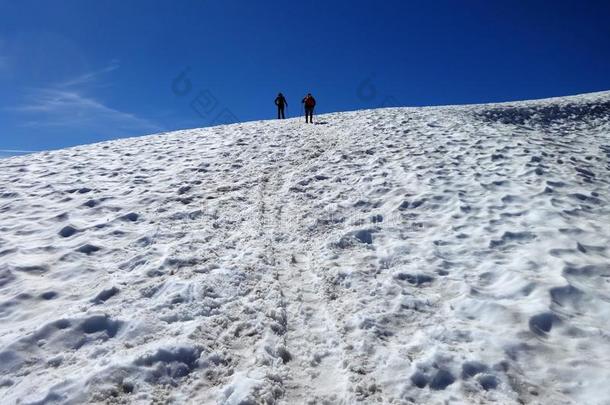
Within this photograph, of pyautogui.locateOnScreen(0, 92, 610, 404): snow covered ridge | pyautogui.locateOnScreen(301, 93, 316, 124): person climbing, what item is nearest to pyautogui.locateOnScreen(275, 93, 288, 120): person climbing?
pyautogui.locateOnScreen(301, 93, 316, 124): person climbing

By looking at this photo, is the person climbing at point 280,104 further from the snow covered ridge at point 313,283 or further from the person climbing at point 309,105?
the snow covered ridge at point 313,283

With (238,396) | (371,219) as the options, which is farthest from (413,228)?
(238,396)

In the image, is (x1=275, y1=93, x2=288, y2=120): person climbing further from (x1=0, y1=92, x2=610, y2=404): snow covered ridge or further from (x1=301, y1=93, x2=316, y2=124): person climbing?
(x1=0, y1=92, x2=610, y2=404): snow covered ridge

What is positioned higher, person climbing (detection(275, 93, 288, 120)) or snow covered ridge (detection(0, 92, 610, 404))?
person climbing (detection(275, 93, 288, 120))

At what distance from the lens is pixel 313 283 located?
5.85 m

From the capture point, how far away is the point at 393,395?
12.2ft

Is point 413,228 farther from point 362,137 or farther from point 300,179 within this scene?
point 362,137

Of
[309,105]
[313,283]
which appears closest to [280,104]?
[309,105]

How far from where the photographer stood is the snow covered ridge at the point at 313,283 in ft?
12.6

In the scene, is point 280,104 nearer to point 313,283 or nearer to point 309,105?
point 309,105

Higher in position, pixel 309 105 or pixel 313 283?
pixel 309 105

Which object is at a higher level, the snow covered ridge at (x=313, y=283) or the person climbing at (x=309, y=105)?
the person climbing at (x=309, y=105)

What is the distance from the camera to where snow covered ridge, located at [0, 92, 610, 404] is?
3842 millimetres

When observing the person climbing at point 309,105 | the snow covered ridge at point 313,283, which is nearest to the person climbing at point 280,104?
the person climbing at point 309,105
